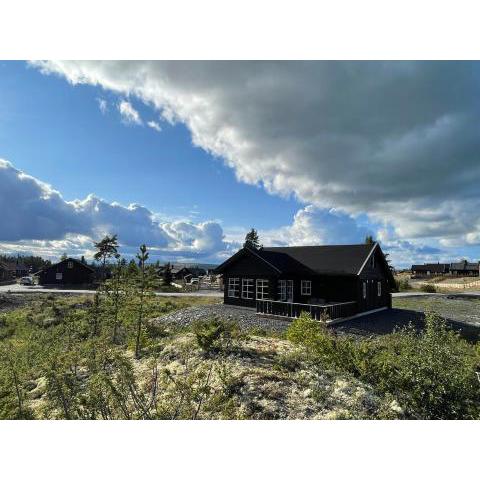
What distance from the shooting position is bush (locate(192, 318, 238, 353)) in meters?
9.05

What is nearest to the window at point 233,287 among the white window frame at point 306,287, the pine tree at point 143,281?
the white window frame at point 306,287

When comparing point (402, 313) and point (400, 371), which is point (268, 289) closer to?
point (402, 313)

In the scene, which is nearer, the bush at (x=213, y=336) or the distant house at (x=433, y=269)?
the bush at (x=213, y=336)

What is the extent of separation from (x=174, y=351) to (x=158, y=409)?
3.54 meters

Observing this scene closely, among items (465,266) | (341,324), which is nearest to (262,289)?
(341,324)

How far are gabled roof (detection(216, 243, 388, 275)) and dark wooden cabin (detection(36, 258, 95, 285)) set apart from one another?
122 ft

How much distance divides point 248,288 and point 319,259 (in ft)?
18.0

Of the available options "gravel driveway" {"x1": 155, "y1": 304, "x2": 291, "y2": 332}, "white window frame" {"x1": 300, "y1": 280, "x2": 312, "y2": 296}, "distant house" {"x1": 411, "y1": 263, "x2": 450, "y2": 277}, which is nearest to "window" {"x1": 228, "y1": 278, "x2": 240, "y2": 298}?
"gravel driveway" {"x1": 155, "y1": 304, "x2": 291, "y2": 332}

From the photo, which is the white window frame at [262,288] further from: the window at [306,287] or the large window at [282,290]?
the window at [306,287]

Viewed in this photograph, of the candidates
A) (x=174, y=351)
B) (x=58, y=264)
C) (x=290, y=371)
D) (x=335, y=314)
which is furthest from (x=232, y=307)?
(x=58, y=264)

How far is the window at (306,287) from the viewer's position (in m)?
24.1

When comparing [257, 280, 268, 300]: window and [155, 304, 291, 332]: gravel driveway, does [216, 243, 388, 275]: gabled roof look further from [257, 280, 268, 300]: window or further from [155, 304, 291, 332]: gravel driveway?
[155, 304, 291, 332]: gravel driveway

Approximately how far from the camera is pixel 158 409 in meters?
6.39
